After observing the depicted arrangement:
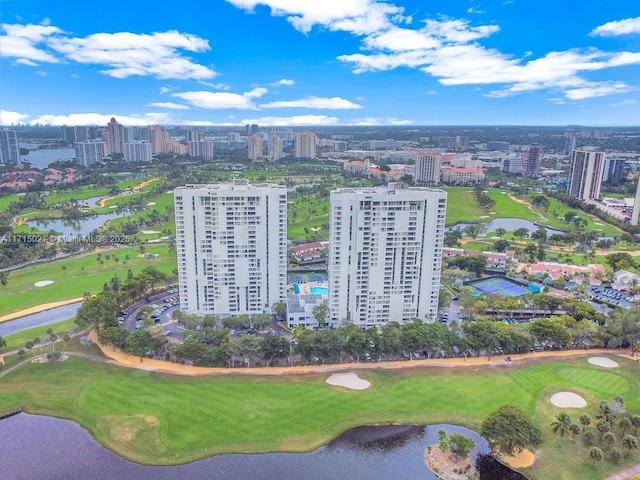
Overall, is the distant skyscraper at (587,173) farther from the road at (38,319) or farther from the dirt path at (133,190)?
the road at (38,319)

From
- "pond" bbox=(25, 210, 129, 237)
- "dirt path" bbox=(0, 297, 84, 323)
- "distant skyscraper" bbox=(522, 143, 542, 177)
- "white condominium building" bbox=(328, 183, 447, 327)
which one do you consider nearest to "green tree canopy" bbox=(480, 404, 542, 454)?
"white condominium building" bbox=(328, 183, 447, 327)

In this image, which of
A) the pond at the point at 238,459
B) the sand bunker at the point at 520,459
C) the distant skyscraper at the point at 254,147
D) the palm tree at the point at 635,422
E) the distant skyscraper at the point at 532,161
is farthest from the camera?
the distant skyscraper at the point at 254,147

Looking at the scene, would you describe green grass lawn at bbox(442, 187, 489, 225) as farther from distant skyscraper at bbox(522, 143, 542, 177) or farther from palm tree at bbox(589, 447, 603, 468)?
palm tree at bbox(589, 447, 603, 468)

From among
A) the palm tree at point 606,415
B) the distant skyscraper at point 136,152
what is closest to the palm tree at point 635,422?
the palm tree at point 606,415

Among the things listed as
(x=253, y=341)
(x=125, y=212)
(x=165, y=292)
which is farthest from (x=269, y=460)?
(x=125, y=212)

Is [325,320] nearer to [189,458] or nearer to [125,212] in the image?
[189,458]

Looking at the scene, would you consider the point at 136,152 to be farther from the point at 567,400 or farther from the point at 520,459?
the point at 520,459
